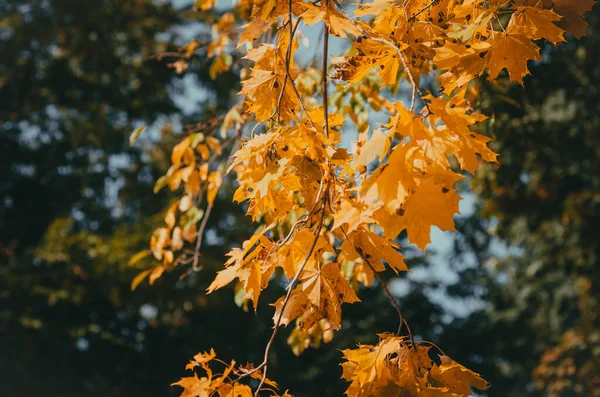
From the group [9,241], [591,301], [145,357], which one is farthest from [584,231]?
[9,241]

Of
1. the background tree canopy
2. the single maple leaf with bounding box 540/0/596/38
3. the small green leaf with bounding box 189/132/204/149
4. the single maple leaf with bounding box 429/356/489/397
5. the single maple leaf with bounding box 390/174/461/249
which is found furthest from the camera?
the background tree canopy

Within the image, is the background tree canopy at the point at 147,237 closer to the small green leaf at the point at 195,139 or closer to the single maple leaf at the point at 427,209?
the small green leaf at the point at 195,139

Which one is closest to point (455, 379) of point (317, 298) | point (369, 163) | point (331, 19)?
point (317, 298)

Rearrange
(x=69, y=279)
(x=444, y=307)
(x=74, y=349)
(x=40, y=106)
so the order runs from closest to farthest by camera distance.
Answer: (x=69, y=279), (x=74, y=349), (x=40, y=106), (x=444, y=307)

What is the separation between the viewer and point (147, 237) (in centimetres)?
682

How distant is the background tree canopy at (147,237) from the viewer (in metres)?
6.98

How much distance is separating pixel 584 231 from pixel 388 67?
617 centimetres

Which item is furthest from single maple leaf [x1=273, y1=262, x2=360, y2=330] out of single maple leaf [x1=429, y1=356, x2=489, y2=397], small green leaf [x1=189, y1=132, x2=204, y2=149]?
small green leaf [x1=189, y1=132, x2=204, y2=149]

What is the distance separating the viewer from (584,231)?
22.1ft

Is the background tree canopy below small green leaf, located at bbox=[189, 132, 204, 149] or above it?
below

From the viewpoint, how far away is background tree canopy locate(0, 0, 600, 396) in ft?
22.9

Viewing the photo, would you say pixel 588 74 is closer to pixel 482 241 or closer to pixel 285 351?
pixel 482 241

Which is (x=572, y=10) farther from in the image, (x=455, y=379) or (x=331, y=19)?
(x=455, y=379)

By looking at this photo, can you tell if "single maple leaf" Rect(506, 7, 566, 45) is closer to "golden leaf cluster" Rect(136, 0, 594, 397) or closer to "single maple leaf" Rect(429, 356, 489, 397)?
"golden leaf cluster" Rect(136, 0, 594, 397)
